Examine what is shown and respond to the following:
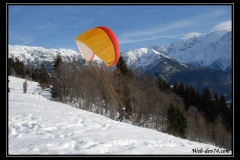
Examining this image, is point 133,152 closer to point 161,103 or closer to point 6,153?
point 6,153

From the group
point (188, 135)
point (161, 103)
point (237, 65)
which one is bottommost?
point (188, 135)

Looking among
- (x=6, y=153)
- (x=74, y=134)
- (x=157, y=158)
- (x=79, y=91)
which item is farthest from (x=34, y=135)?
(x=79, y=91)

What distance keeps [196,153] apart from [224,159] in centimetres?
122

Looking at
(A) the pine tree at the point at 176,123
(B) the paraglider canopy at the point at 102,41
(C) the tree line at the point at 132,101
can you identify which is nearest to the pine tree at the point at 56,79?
(C) the tree line at the point at 132,101

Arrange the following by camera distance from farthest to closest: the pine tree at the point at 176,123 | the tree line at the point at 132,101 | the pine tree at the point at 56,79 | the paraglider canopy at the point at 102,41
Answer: the pine tree at the point at 56,79 < the tree line at the point at 132,101 < the pine tree at the point at 176,123 < the paraglider canopy at the point at 102,41

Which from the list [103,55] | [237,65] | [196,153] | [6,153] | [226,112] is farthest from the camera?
[226,112]

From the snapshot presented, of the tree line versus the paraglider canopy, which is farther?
the tree line

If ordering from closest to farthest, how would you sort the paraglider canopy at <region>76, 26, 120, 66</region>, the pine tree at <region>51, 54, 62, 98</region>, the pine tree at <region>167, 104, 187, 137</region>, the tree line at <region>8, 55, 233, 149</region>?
the paraglider canopy at <region>76, 26, 120, 66</region> → the pine tree at <region>167, 104, 187, 137</region> → the tree line at <region>8, 55, 233, 149</region> → the pine tree at <region>51, 54, 62, 98</region>

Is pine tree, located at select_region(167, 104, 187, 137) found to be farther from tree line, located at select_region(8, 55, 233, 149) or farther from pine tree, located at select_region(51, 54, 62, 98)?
pine tree, located at select_region(51, 54, 62, 98)

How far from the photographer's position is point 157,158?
304 inches

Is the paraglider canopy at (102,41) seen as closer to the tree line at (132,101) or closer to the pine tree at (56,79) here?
the tree line at (132,101)

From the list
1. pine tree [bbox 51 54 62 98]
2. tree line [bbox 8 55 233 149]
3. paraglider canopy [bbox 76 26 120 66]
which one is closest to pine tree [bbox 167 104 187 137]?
tree line [bbox 8 55 233 149]

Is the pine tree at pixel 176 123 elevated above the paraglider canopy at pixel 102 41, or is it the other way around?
the paraglider canopy at pixel 102 41

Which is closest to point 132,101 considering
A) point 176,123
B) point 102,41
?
point 176,123
